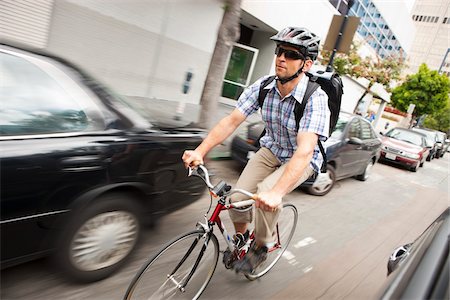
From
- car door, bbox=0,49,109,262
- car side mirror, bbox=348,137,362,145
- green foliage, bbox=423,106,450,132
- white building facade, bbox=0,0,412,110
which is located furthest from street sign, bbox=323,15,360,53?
green foliage, bbox=423,106,450,132

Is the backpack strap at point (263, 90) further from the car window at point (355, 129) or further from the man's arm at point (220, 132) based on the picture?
the car window at point (355, 129)

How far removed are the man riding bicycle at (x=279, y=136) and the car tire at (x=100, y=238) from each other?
65cm

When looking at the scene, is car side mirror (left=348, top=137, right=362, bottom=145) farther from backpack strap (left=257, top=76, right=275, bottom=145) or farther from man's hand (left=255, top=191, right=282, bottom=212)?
man's hand (left=255, top=191, right=282, bottom=212)

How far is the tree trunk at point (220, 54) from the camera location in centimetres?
552

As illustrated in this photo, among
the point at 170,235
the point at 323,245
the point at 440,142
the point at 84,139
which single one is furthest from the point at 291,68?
the point at 440,142

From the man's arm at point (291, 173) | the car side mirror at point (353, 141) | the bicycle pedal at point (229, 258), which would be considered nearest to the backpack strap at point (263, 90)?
the man's arm at point (291, 173)

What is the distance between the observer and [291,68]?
235 centimetres

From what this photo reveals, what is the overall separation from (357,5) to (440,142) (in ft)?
29.5

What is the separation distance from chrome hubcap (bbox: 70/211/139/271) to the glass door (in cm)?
1266

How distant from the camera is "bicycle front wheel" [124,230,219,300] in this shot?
6.78 ft

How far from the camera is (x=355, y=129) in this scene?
6656 mm

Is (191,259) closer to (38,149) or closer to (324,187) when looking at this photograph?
(38,149)

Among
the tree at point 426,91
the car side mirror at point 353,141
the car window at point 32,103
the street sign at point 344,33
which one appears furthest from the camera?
the tree at point 426,91

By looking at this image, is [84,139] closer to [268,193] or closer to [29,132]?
[29,132]
